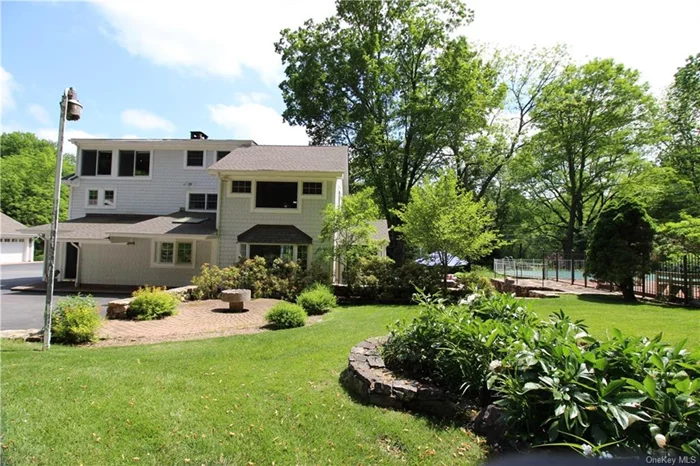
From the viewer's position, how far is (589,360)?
8.98 ft

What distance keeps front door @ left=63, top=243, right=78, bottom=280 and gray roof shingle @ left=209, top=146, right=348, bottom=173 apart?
9577mm

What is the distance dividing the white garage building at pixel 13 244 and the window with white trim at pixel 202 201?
21416 mm

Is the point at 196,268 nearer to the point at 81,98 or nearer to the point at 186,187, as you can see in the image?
the point at 186,187

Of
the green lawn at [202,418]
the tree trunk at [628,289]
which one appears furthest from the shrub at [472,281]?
the green lawn at [202,418]

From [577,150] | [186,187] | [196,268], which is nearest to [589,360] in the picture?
[196,268]

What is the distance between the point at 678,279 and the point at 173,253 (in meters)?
21.1

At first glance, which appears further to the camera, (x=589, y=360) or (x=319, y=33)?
(x=319, y=33)

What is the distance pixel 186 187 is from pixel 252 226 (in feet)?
19.1

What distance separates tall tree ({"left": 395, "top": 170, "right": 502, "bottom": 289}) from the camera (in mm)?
14516

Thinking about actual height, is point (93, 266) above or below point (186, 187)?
below

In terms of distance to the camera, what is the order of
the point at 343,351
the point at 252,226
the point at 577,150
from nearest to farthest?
the point at 343,351 → the point at 252,226 → the point at 577,150

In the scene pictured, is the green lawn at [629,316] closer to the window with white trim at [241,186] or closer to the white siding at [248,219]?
the white siding at [248,219]

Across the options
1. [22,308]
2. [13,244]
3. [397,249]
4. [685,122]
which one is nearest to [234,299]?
[22,308]

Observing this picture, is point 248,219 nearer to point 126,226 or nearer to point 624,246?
point 126,226
